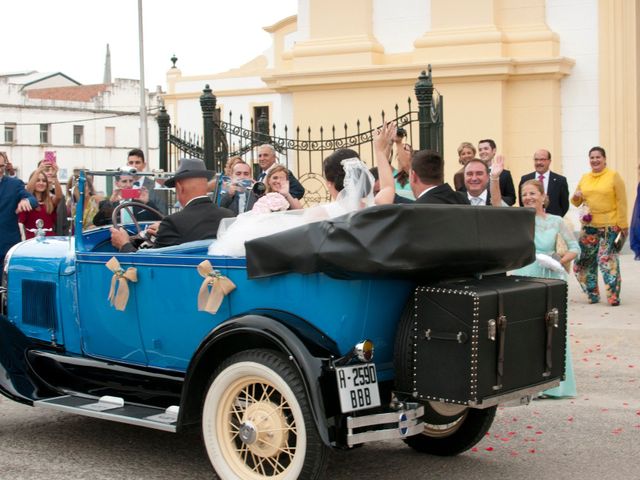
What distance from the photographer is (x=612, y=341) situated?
9.35 m

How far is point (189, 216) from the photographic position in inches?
241

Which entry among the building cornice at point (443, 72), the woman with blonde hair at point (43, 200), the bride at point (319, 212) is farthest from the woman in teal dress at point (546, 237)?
the building cornice at point (443, 72)

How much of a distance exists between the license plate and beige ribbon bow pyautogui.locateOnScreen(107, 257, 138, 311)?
1.60 meters

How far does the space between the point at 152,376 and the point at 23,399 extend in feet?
2.80

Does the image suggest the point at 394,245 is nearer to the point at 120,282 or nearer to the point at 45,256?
the point at 120,282

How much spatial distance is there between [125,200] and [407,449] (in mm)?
2517

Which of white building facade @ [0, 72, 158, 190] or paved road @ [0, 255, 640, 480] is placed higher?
white building facade @ [0, 72, 158, 190]

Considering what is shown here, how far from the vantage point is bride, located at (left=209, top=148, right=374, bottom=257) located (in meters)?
5.29

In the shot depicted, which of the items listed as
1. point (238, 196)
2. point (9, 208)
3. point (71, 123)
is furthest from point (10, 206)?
point (71, 123)

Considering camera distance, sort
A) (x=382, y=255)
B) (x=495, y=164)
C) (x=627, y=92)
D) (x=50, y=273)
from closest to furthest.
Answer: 1. (x=382, y=255)
2. (x=50, y=273)
3. (x=495, y=164)
4. (x=627, y=92)

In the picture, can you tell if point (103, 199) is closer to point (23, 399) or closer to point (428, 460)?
point (23, 399)

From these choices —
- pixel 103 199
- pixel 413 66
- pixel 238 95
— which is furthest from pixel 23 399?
pixel 238 95

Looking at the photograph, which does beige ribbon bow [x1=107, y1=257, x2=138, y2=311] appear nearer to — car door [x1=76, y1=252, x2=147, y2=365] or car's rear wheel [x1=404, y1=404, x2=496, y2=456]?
car door [x1=76, y1=252, x2=147, y2=365]

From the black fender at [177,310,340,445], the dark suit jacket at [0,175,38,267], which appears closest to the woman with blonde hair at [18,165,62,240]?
the dark suit jacket at [0,175,38,267]
